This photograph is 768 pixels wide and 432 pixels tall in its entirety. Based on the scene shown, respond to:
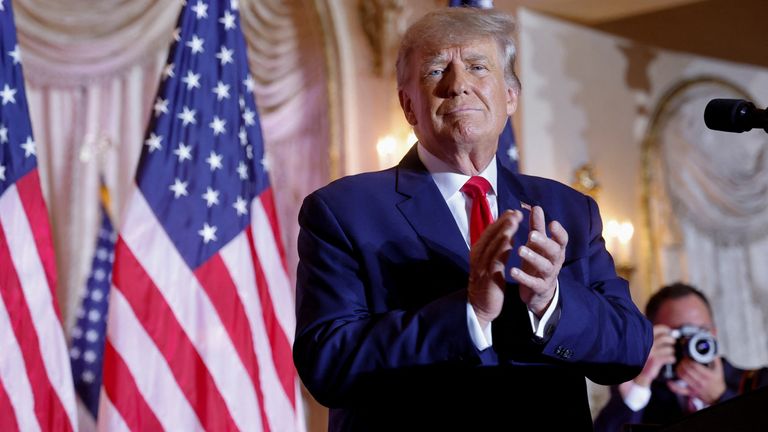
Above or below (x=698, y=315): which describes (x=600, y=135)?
above

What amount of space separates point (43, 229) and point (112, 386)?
62cm

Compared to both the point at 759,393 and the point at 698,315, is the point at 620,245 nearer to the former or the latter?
the point at 698,315

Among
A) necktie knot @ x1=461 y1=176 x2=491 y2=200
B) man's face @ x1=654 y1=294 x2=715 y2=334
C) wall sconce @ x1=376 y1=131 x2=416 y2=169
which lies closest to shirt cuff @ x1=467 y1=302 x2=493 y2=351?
necktie knot @ x1=461 y1=176 x2=491 y2=200

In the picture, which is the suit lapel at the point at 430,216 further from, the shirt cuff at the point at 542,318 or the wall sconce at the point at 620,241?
the wall sconce at the point at 620,241

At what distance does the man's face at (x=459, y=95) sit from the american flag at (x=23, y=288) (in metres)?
2.17

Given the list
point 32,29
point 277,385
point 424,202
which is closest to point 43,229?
point 277,385

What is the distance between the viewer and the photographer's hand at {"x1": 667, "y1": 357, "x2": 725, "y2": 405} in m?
3.97

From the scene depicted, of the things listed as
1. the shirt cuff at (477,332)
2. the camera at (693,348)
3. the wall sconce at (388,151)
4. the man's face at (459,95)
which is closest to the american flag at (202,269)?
the camera at (693,348)

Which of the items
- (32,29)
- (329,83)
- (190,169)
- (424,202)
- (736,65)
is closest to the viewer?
(424,202)

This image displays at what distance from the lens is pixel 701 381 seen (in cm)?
400

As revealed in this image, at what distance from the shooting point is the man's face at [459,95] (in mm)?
1999

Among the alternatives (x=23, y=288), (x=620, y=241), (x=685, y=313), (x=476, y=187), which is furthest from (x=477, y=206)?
(x=620, y=241)

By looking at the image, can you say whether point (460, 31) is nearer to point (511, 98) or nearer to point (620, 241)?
point (511, 98)

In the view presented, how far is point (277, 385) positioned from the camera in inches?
166
